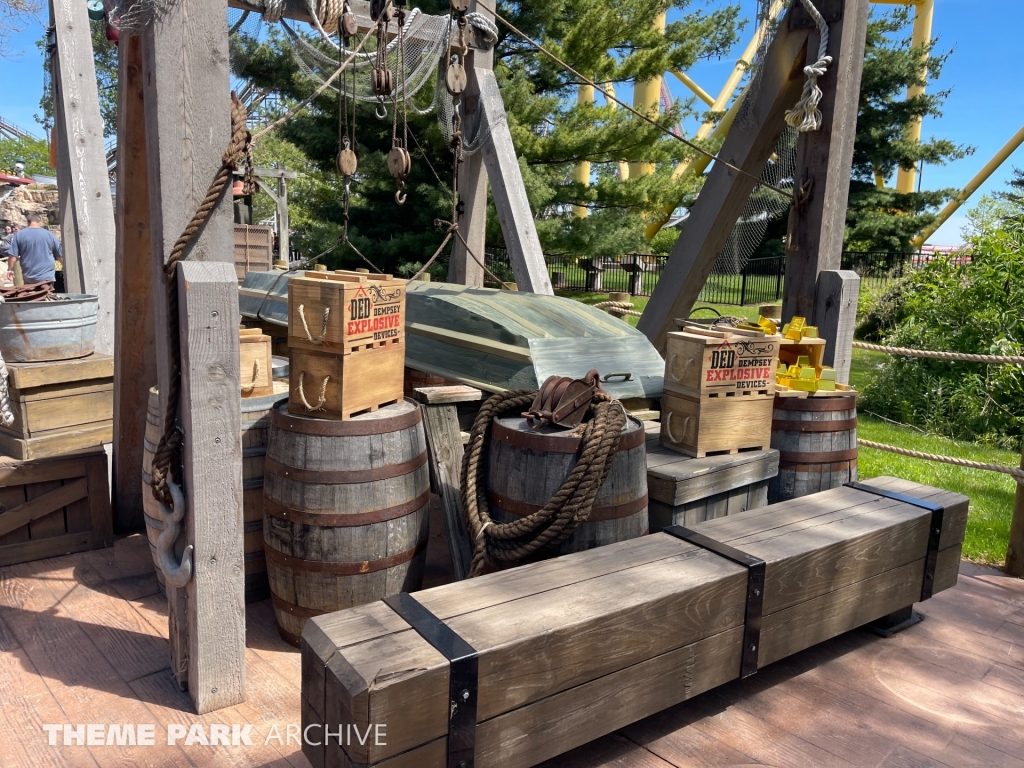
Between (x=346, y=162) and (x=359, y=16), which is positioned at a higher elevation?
(x=359, y=16)

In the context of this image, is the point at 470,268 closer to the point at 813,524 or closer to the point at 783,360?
the point at 783,360

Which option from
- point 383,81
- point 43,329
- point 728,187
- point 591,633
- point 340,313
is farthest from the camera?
point 728,187

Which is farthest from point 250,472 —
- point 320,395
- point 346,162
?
point 346,162

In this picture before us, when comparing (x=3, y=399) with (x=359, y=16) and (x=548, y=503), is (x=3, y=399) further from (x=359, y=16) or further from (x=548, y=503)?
(x=359, y=16)

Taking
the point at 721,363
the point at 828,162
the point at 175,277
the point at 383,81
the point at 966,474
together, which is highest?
the point at 383,81

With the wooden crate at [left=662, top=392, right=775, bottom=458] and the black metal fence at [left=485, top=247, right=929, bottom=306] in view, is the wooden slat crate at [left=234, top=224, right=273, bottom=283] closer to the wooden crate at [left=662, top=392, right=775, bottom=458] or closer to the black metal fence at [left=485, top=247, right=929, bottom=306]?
the black metal fence at [left=485, top=247, right=929, bottom=306]

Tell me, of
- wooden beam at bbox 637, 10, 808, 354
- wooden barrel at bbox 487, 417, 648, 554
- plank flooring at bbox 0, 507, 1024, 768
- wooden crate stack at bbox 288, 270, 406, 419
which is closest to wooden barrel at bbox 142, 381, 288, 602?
plank flooring at bbox 0, 507, 1024, 768

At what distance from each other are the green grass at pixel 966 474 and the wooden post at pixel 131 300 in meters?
4.28

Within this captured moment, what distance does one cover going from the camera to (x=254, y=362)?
340cm

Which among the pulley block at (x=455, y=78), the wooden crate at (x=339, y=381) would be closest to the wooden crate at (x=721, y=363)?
the wooden crate at (x=339, y=381)

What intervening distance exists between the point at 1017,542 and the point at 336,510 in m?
3.32

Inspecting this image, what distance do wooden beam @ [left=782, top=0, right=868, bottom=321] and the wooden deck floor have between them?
1911 millimetres

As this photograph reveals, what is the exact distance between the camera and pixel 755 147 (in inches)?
175

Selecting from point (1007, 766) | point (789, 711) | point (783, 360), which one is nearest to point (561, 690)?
point (789, 711)
